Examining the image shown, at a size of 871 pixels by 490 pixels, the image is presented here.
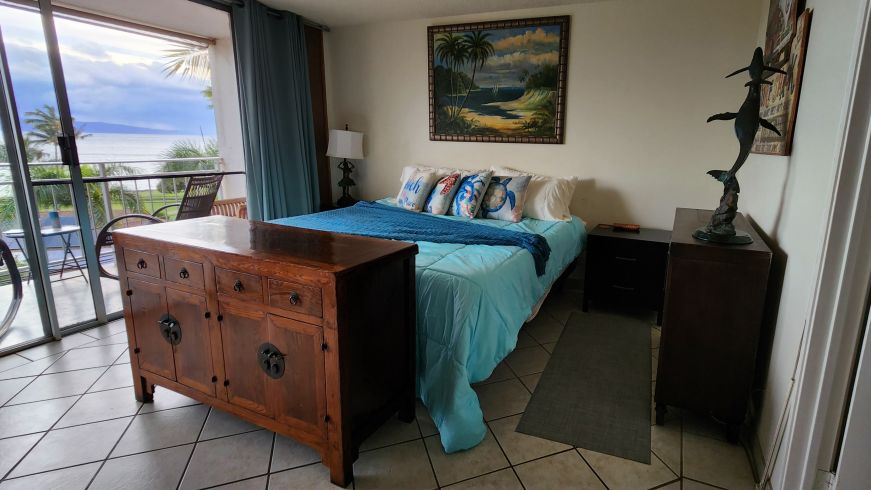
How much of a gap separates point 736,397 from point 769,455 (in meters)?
0.27

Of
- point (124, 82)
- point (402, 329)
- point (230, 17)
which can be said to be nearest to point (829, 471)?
point (402, 329)

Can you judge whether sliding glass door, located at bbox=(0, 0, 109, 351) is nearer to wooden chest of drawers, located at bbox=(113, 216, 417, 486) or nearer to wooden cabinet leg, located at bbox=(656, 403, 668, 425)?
wooden chest of drawers, located at bbox=(113, 216, 417, 486)

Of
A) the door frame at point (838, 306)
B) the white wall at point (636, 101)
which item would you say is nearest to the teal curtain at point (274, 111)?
the white wall at point (636, 101)

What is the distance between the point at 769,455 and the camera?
4.99ft

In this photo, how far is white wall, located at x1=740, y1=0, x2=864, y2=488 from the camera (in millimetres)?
1297

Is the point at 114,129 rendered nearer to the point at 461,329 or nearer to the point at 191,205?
the point at 191,205

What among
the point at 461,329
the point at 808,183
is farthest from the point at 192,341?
the point at 808,183

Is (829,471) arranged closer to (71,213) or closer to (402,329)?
(402,329)

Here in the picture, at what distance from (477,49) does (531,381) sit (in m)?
2.72

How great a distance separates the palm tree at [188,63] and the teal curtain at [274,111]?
1924mm

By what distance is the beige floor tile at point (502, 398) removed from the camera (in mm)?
2051

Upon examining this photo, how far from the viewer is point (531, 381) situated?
231 centimetres

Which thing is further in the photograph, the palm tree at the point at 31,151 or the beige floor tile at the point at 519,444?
the palm tree at the point at 31,151

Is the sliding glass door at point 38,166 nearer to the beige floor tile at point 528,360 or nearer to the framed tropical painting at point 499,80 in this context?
the framed tropical painting at point 499,80
